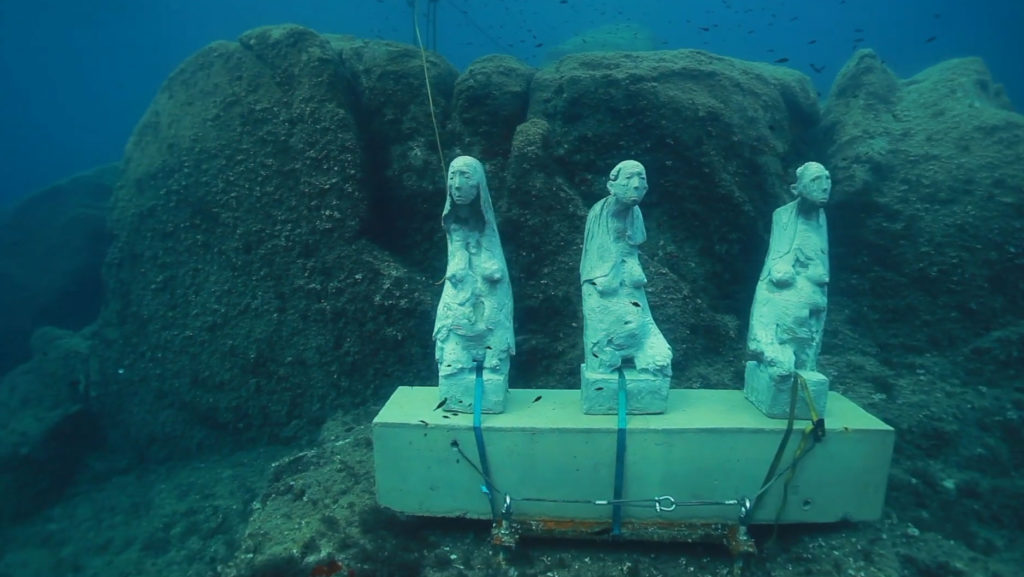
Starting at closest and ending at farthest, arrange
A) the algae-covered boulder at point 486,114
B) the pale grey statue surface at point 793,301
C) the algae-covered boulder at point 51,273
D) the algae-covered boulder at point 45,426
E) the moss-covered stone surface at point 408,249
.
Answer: the pale grey statue surface at point 793,301, the moss-covered stone surface at point 408,249, the algae-covered boulder at point 45,426, the algae-covered boulder at point 486,114, the algae-covered boulder at point 51,273

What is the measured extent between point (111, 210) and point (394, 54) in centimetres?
365

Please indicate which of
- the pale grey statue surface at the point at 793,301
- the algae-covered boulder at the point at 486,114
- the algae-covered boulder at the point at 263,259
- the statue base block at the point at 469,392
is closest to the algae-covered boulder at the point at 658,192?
the algae-covered boulder at the point at 486,114

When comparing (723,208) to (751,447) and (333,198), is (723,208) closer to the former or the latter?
(751,447)

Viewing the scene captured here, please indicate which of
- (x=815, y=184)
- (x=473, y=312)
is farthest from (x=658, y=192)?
(x=473, y=312)

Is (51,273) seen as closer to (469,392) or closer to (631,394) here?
(469,392)

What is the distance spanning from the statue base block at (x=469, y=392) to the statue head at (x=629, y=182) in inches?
55.6

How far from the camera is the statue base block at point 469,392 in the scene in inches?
147

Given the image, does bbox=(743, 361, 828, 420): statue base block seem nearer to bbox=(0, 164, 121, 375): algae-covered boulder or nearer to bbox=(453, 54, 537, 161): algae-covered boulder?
bbox=(453, 54, 537, 161): algae-covered boulder

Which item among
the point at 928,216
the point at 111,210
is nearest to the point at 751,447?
the point at 928,216

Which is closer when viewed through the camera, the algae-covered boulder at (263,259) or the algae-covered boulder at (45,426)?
the algae-covered boulder at (263,259)

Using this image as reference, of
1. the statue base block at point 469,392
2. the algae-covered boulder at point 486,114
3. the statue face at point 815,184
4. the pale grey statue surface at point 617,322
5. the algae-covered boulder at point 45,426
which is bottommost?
the algae-covered boulder at point 45,426

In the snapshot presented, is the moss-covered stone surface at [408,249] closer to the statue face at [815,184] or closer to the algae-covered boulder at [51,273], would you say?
the statue face at [815,184]

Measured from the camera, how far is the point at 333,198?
5.57m

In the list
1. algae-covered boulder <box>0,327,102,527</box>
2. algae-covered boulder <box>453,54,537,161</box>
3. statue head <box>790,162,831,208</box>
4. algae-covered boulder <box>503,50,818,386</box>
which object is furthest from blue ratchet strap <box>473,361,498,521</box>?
algae-covered boulder <box>0,327,102,527</box>
